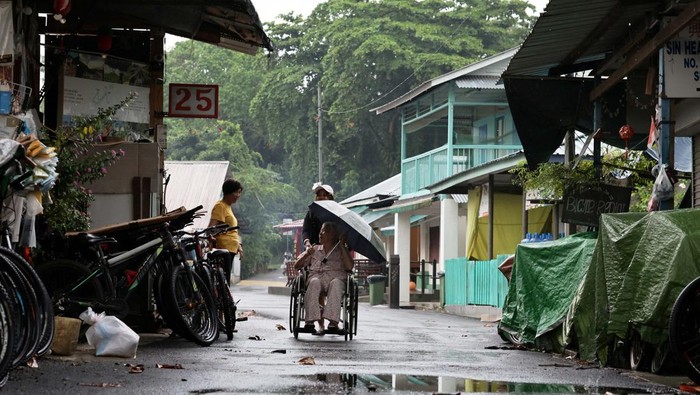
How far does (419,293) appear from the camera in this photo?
115ft

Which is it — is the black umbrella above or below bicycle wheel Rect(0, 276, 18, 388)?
above

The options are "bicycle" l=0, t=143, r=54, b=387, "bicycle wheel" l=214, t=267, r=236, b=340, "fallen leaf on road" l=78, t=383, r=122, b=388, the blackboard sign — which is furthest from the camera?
the blackboard sign

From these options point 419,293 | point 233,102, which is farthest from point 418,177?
point 233,102

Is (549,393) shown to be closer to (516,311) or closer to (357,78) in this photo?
(516,311)

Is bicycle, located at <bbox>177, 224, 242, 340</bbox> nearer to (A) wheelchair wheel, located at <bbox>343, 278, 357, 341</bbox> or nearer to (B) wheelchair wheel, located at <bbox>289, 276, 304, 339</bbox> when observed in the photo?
(B) wheelchair wheel, located at <bbox>289, 276, 304, 339</bbox>

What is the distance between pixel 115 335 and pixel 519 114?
7.17 meters

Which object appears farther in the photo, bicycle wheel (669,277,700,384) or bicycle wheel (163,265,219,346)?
bicycle wheel (163,265,219,346)

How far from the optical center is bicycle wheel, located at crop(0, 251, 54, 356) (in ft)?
23.9

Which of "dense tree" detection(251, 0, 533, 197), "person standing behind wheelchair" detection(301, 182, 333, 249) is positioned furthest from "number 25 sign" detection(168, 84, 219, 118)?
"dense tree" detection(251, 0, 533, 197)

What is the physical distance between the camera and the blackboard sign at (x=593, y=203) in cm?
1396

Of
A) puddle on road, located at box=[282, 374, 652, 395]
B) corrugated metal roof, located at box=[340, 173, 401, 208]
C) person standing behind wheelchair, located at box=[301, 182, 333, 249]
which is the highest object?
corrugated metal roof, located at box=[340, 173, 401, 208]

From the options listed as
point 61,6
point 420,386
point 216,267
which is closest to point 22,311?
point 420,386

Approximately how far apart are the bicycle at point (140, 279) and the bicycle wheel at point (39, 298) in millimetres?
2439

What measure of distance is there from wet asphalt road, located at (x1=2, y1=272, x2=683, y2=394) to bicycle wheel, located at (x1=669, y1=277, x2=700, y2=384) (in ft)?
0.78
